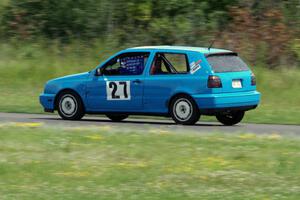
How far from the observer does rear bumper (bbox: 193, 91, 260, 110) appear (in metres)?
16.6

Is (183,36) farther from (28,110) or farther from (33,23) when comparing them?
(28,110)

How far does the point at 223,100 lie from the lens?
1672 cm

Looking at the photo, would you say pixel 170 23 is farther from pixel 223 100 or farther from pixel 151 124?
pixel 223 100

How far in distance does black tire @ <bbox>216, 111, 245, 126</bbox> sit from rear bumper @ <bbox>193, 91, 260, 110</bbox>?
60 cm

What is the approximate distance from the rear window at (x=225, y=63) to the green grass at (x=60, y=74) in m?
1.90

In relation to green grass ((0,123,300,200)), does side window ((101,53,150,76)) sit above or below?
above

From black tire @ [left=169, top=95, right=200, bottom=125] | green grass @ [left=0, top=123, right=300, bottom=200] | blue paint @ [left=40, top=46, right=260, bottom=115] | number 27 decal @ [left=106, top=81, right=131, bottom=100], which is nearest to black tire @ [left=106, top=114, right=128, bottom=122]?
blue paint @ [left=40, top=46, right=260, bottom=115]

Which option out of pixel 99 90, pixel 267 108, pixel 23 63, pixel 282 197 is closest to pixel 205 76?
pixel 99 90

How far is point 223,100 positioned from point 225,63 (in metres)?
A: 0.87

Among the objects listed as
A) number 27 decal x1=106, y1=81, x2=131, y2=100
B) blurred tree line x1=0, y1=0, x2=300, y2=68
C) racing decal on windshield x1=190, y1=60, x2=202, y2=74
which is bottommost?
number 27 decal x1=106, y1=81, x2=131, y2=100

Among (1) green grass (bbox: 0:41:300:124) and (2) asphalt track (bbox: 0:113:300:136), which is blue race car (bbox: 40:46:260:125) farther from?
(1) green grass (bbox: 0:41:300:124)

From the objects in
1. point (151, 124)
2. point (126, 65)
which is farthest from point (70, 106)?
point (151, 124)

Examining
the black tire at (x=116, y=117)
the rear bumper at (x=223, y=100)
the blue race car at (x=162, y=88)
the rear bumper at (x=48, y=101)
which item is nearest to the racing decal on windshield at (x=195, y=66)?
the blue race car at (x=162, y=88)

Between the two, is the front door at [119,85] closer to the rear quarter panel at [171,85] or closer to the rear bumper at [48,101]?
the rear quarter panel at [171,85]
